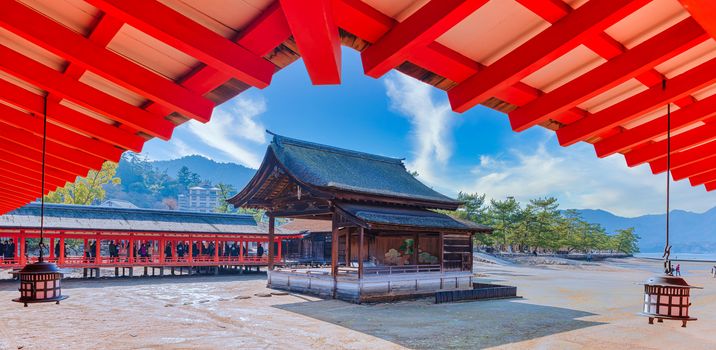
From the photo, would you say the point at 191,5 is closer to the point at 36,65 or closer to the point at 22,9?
the point at 22,9

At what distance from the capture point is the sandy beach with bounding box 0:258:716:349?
11031 millimetres

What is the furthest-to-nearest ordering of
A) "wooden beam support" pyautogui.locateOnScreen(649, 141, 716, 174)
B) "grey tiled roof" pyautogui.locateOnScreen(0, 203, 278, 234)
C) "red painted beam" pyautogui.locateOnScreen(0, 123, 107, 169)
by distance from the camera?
"grey tiled roof" pyautogui.locateOnScreen(0, 203, 278, 234) < "red painted beam" pyautogui.locateOnScreen(0, 123, 107, 169) < "wooden beam support" pyautogui.locateOnScreen(649, 141, 716, 174)

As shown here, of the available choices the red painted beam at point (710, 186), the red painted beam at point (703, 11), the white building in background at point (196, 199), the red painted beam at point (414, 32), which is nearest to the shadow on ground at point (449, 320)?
the red painted beam at point (710, 186)

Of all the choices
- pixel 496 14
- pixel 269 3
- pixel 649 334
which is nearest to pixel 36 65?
pixel 269 3

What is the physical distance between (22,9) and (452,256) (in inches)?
833

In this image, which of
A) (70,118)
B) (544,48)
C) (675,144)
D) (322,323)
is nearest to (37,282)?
(70,118)

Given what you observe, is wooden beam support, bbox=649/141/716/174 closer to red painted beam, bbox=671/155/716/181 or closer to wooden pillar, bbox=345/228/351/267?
red painted beam, bbox=671/155/716/181

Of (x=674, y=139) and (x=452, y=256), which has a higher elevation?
(x=674, y=139)

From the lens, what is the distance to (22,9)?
8.46 feet

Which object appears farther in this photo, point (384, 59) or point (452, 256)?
point (452, 256)

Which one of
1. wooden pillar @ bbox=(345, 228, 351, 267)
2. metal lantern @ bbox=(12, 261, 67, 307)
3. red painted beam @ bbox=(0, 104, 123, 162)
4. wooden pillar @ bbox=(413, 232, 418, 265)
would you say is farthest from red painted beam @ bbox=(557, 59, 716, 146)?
wooden pillar @ bbox=(345, 228, 351, 267)

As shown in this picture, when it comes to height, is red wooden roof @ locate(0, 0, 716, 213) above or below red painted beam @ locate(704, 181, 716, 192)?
above

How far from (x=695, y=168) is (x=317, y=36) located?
5.49 metres

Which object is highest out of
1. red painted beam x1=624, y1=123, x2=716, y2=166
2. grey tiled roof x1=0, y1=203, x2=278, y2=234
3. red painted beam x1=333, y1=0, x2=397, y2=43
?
red painted beam x1=333, y1=0, x2=397, y2=43
